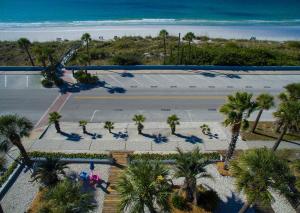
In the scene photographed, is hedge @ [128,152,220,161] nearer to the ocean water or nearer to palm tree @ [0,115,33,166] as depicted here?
palm tree @ [0,115,33,166]

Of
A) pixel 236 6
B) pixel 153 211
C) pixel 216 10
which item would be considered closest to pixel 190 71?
pixel 153 211

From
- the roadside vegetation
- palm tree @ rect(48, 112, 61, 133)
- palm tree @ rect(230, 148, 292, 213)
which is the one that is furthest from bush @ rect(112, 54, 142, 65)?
palm tree @ rect(230, 148, 292, 213)

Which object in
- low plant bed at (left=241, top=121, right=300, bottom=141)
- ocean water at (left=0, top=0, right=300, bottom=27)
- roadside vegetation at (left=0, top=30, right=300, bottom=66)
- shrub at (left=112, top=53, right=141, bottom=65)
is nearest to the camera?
low plant bed at (left=241, top=121, right=300, bottom=141)

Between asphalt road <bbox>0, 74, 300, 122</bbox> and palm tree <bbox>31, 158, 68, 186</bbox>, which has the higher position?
asphalt road <bbox>0, 74, 300, 122</bbox>

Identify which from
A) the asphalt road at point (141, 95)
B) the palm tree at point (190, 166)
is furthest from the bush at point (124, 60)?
the palm tree at point (190, 166)

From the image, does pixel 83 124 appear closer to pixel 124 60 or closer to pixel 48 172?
pixel 48 172

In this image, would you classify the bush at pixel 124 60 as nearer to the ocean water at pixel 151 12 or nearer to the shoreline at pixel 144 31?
the shoreline at pixel 144 31

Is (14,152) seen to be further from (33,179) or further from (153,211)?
(153,211)
